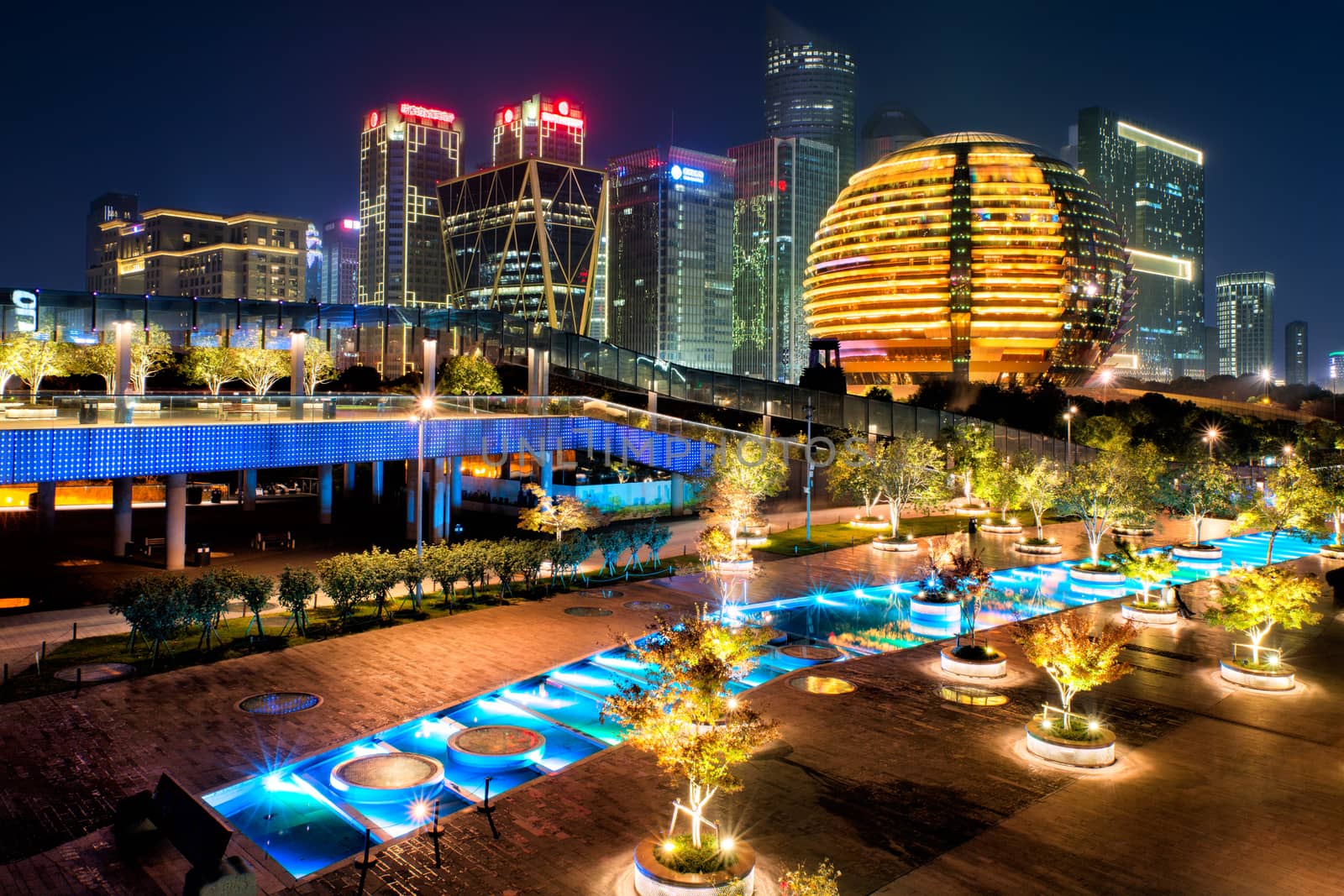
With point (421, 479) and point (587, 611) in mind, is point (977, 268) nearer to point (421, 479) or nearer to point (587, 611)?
point (421, 479)

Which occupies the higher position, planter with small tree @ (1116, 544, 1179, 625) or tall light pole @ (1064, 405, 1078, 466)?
tall light pole @ (1064, 405, 1078, 466)

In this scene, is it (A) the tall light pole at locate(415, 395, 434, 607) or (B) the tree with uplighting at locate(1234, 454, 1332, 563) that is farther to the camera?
(B) the tree with uplighting at locate(1234, 454, 1332, 563)

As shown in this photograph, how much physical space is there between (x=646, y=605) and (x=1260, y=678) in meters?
15.5

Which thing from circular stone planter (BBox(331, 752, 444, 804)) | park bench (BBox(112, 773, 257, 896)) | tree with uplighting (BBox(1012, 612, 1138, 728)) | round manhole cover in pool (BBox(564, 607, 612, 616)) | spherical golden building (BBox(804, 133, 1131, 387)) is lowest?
circular stone planter (BBox(331, 752, 444, 804))

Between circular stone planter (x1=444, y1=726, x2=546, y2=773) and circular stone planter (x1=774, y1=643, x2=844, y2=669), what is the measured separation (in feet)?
25.4

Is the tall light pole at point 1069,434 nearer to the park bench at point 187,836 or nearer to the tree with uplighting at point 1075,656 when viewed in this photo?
the tree with uplighting at point 1075,656

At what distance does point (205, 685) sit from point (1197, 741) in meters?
19.3

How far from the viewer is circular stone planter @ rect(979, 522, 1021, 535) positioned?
4894 centimetres

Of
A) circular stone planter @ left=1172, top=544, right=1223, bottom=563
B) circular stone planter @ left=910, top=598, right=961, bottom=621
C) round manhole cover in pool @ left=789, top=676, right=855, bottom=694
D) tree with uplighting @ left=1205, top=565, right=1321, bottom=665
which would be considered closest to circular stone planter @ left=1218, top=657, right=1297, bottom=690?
tree with uplighting @ left=1205, top=565, right=1321, bottom=665

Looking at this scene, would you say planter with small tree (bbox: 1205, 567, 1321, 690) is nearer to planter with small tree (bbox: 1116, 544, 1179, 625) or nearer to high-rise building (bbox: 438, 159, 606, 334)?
planter with small tree (bbox: 1116, 544, 1179, 625)

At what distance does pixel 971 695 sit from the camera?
19.7 metres

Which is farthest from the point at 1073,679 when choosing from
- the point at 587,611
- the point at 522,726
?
the point at 587,611

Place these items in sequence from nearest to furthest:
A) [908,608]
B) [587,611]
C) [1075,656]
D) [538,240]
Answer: [1075,656]
[587,611]
[908,608]
[538,240]

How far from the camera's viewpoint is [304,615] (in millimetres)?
24594
